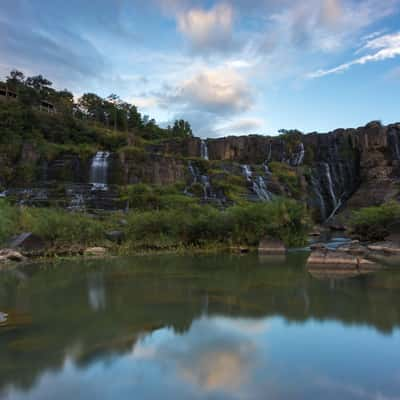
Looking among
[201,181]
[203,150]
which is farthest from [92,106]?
[201,181]

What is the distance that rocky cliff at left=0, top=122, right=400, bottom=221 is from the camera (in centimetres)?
3859

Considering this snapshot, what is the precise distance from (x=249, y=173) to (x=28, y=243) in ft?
92.8

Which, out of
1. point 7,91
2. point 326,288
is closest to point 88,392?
point 326,288

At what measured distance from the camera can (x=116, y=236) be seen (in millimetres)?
25109

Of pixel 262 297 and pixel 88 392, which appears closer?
pixel 88 392

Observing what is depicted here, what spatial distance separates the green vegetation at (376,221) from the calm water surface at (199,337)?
1203 cm

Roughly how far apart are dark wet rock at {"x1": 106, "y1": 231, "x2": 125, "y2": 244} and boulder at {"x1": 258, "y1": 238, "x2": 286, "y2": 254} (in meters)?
8.47

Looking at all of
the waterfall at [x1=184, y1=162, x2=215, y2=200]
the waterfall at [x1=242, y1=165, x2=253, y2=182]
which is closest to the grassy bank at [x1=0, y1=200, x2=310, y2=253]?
the waterfall at [x1=184, y1=162, x2=215, y2=200]

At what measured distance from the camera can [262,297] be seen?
12312 mm

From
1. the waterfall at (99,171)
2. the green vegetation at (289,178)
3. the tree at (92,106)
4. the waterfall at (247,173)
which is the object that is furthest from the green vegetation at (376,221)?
the tree at (92,106)

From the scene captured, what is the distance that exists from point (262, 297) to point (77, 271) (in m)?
8.69

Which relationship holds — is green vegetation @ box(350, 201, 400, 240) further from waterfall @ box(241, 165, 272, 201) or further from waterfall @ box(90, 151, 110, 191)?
waterfall @ box(90, 151, 110, 191)

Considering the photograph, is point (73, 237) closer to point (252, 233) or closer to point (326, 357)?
point (252, 233)

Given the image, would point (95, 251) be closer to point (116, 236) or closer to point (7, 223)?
point (116, 236)
